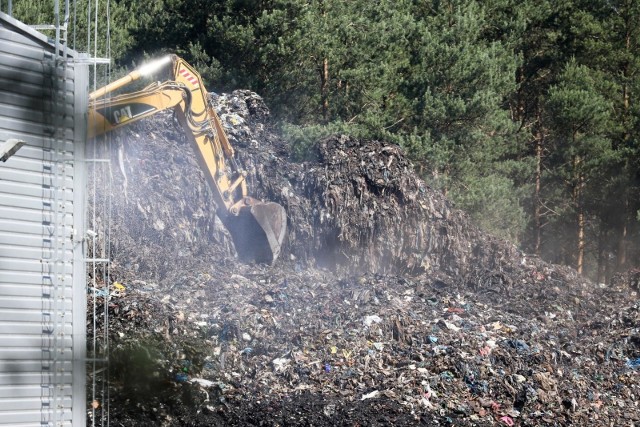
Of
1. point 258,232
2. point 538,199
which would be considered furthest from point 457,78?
point 258,232

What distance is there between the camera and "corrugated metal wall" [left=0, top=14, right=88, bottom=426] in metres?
6.75

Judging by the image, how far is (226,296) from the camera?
1305cm

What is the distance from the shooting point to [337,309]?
13109 millimetres

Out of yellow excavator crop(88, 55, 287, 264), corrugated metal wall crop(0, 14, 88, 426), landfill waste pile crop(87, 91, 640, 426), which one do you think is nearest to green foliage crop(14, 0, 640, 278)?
landfill waste pile crop(87, 91, 640, 426)

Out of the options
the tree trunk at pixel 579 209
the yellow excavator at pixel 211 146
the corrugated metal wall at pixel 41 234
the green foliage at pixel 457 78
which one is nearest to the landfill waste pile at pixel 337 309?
the yellow excavator at pixel 211 146

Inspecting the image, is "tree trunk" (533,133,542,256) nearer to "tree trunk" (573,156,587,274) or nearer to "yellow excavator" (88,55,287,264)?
"tree trunk" (573,156,587,274)

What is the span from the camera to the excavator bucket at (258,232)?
14656mm

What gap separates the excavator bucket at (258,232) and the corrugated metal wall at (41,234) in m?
7.58

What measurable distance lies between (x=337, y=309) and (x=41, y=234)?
6.63 metres

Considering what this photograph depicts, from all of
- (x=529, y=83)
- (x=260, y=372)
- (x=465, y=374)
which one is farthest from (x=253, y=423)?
(x=529, y=83)

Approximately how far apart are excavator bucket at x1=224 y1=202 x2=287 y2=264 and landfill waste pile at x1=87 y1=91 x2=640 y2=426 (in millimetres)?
243

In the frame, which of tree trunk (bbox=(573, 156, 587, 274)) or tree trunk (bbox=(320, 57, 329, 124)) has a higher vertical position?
tree trunk (bbox=(320, 57, 329, 124))

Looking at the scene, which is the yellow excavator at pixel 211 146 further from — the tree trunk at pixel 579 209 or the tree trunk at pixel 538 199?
the tree trunk at pixel 538 199

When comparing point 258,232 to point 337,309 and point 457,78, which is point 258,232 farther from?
point 457,78
